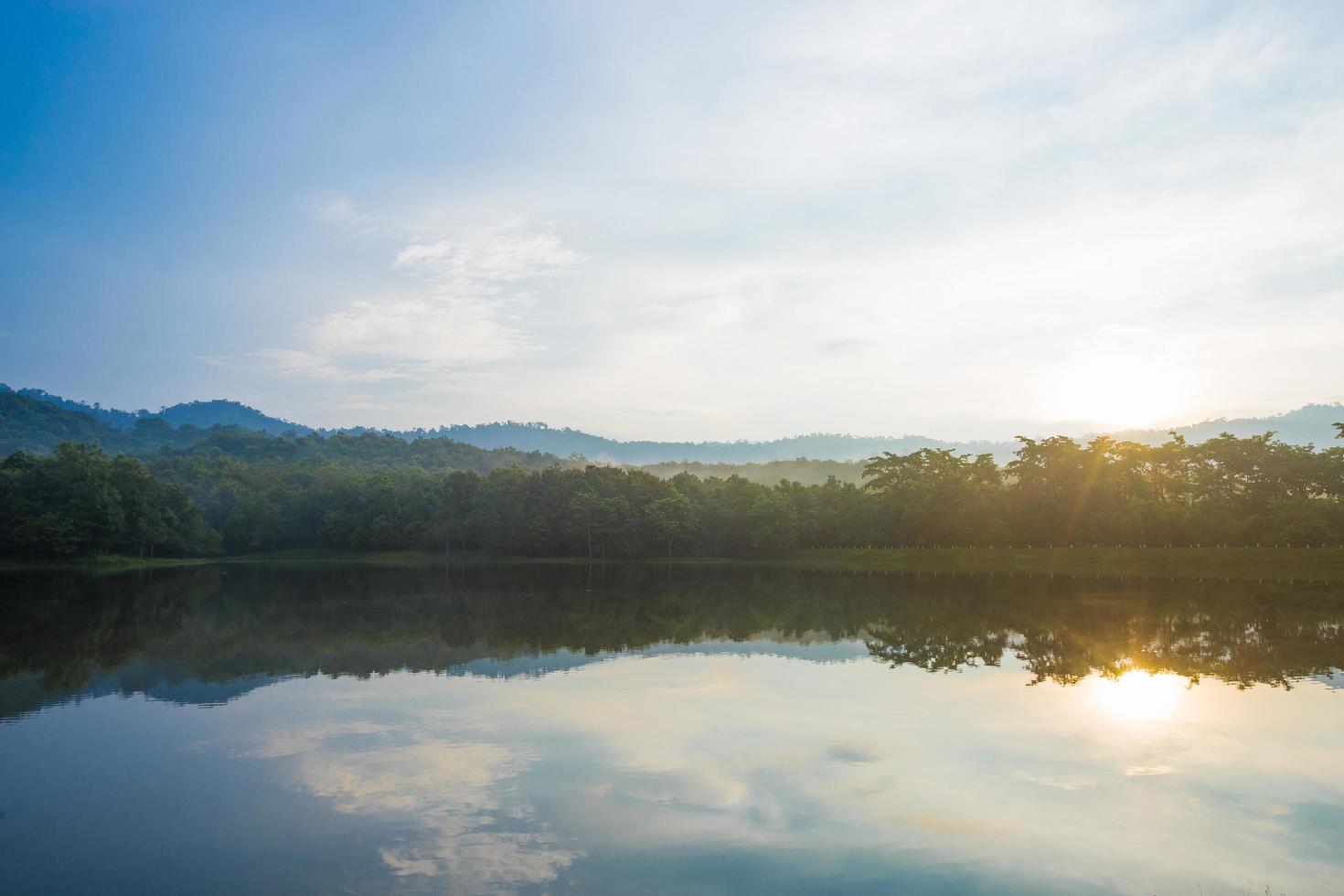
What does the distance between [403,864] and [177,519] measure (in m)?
97.7

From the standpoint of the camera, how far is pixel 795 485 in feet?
348

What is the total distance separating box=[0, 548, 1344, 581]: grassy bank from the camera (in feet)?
210

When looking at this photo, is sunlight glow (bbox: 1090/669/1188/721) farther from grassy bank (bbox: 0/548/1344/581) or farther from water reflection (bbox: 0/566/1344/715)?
grassy bank (bbox: 0/548/1344/581)

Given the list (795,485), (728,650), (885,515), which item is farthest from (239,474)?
(728,650)

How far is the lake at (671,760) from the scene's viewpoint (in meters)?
10.2

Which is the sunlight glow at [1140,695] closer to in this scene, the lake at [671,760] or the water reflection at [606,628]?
the lake at [671,760]

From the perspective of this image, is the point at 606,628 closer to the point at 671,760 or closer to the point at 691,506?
the point at 671,760

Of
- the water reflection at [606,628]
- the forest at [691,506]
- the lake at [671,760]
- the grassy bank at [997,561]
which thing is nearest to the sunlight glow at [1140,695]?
the lake at [671,760]

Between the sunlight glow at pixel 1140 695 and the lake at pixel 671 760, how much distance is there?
12 centimetres

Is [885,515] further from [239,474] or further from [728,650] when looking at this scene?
[239,474]

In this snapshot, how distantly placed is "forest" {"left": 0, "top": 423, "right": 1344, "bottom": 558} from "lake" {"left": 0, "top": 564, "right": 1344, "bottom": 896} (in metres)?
51.8

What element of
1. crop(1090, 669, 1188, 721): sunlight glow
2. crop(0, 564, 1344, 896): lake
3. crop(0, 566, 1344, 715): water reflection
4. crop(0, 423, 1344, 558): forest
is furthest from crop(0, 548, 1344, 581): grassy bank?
crop(1090, 669, 1188, 721): sunlight glow

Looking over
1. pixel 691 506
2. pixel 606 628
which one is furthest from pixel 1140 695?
pixel 691 506

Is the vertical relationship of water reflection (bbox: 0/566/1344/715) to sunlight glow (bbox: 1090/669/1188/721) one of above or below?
below
